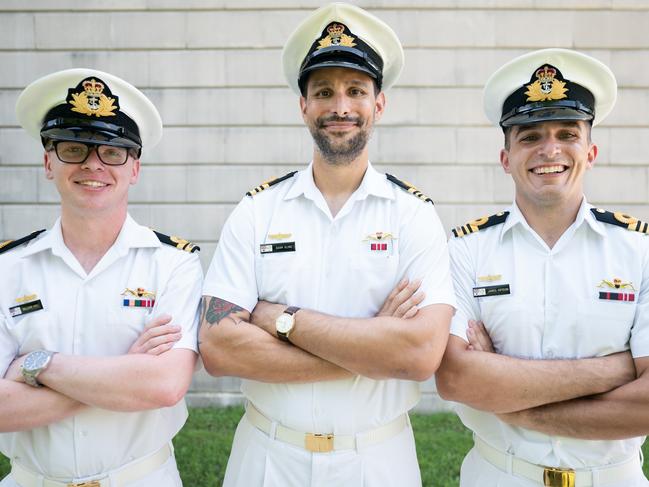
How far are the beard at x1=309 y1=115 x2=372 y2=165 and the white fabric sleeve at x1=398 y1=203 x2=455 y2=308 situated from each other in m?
0.39

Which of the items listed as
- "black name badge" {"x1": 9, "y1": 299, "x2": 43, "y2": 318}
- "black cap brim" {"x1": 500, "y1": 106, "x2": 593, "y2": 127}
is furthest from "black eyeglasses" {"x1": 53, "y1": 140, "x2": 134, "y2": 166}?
"black cap brim" {"x1": 500, "y1": 106, "x2": 593, "y2": 127}

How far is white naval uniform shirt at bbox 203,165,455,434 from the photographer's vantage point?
2430mm

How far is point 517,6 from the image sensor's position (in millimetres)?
5941

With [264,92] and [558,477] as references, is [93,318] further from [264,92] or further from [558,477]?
[264,92]

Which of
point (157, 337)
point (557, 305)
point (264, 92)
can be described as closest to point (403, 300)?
point (557, 305)

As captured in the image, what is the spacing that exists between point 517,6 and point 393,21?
127 cm

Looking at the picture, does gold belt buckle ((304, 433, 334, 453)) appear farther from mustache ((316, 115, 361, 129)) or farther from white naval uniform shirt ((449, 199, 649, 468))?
mustache ((316, 115, 361, 129))

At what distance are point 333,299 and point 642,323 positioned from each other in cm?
127

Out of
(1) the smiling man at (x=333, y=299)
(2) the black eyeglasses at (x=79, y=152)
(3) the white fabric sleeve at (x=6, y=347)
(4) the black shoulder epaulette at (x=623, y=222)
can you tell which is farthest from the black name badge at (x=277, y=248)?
(4) the black shoulder epaulette at (x=623, y=222)

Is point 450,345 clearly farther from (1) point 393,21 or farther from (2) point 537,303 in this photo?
(1) point 393,21

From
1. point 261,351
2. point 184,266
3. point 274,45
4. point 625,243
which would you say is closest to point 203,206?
point 274,45

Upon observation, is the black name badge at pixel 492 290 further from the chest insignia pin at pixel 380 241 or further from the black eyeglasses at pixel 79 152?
the black eyeglasses at pixel 79 152

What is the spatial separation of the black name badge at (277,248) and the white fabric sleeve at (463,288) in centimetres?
76

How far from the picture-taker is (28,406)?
7.32ft
